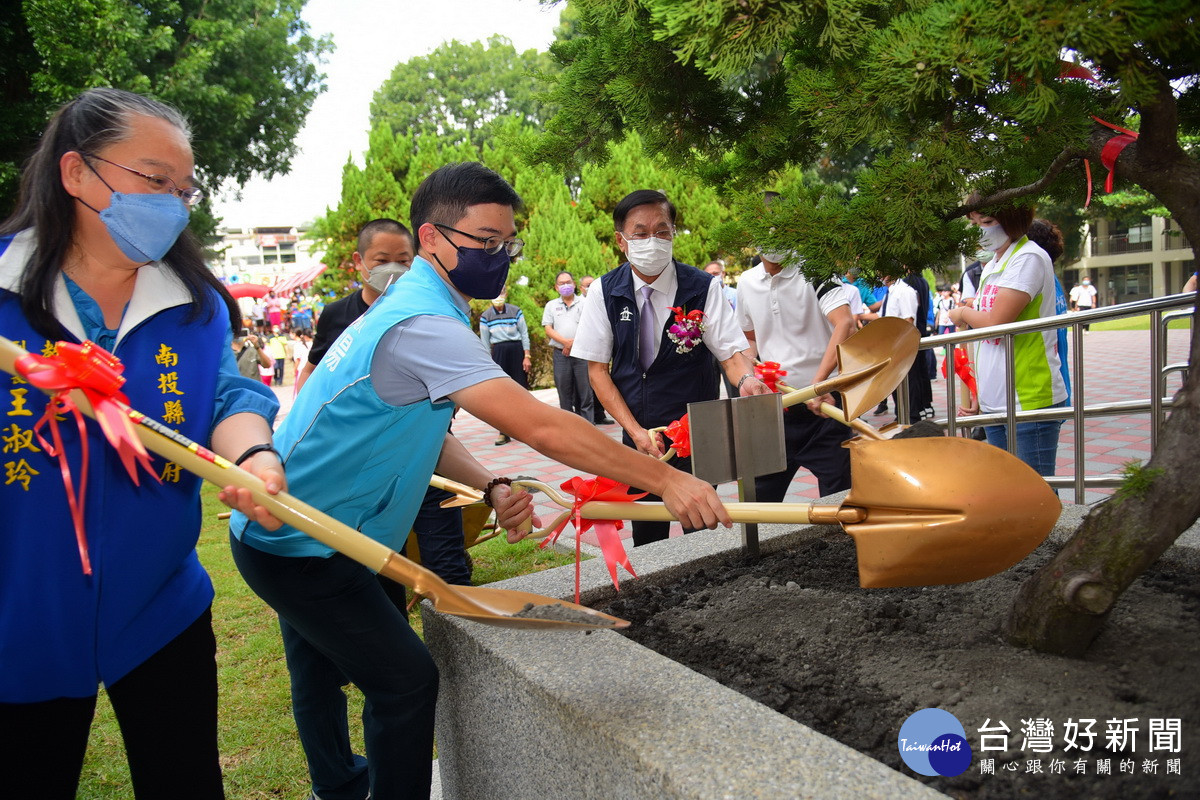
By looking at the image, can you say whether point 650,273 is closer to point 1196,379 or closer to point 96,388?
point 1196,379

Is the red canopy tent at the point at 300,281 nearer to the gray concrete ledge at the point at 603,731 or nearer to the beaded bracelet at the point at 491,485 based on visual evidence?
the beaded bracelet at the point at 491,485

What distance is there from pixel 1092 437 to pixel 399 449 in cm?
615

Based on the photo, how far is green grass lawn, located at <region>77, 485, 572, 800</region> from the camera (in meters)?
2.49

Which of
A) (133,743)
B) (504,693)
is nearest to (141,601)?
(133,743)

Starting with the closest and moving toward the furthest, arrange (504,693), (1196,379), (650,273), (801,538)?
1. (1196,379)
2. (504,693)
3. (801,538)
4. (650,273)

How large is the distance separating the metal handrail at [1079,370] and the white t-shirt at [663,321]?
2.48 ft

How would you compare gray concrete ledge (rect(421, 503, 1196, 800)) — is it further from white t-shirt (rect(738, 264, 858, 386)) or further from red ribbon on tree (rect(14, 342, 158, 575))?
white t-shirt (rect(738, 264, 858, 386))

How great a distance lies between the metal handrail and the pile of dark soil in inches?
36.5

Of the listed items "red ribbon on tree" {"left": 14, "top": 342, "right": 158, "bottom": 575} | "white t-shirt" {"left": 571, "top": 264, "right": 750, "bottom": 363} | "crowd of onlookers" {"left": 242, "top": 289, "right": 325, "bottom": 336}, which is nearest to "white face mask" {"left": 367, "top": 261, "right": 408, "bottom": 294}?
"white t-shirt" {"left": 571, "top": 264, "right": 750, "bottom": 363}

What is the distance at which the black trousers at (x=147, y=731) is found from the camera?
1392 millimetres

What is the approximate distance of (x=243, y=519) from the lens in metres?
1.84

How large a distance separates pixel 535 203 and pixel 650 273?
42.3ft

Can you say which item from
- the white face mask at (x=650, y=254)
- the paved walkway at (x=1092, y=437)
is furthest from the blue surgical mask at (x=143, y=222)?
the paved walkway at (x=1092, y=437)

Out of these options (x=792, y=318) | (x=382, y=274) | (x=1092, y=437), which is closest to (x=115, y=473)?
(x=382, y=274)
